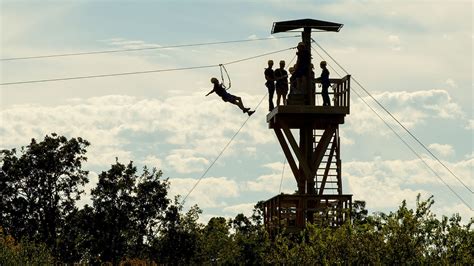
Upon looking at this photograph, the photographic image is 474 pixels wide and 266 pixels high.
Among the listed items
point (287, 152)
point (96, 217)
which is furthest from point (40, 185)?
point (287, 152)

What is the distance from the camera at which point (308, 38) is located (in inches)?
1718

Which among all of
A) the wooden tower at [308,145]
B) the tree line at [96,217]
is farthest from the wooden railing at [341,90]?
the tree line at [96,217]

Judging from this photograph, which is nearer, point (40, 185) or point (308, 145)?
point (308, 145)

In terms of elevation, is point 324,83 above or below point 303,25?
below

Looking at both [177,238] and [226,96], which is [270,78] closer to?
[226,96]

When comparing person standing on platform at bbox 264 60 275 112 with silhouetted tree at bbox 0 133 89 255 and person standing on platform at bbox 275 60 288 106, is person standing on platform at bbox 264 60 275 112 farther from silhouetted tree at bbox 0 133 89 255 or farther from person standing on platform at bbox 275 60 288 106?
silhouetted tree at bbox 0 133 89 255

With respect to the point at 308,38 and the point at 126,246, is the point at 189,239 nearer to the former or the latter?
the point at 126,246

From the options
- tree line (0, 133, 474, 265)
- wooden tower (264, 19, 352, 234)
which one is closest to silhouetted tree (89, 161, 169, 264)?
tree line (0, 133, 474, 265)

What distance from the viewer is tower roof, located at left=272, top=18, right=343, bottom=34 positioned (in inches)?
1716

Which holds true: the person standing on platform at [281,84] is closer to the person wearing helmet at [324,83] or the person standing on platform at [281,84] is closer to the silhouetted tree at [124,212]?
the person wearing helmet at [324,83]

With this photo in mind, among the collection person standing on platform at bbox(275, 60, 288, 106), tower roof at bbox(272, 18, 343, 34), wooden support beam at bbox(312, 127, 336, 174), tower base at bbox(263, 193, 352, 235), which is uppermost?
tower roof at bbox(272, 18, 343, 34)

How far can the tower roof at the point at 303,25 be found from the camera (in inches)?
1716

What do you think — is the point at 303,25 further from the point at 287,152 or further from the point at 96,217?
the point at 96,217

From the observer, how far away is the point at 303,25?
143 ft
